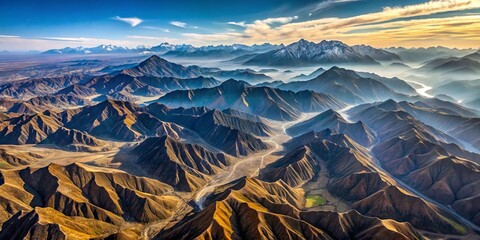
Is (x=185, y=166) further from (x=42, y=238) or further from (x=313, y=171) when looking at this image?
(x=42, y=238)

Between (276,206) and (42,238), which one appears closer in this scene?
(42,238)

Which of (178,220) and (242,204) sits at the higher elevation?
(242,204)

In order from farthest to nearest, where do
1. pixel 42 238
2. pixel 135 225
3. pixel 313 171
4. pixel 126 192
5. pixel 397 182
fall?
pixel 313 171 → pixel 397 182 → pixel 126 192 → pixel 135 225 → pixel 42 238

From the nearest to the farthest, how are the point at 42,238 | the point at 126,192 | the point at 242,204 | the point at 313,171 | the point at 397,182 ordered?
the point at 42,238 < the point at 242,204 < the point at 126,192 < the point at 397,182 < the point at 313,171

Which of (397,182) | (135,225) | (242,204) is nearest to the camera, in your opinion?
(242,204)

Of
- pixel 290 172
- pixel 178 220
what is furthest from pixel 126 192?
pixel 290 172

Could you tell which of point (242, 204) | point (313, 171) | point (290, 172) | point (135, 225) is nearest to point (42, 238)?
point (135, 225)

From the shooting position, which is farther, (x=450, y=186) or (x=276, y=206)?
(x=450, y=186)

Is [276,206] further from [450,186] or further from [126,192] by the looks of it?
[450,186]

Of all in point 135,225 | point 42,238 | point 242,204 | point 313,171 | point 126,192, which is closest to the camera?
point 42,238
